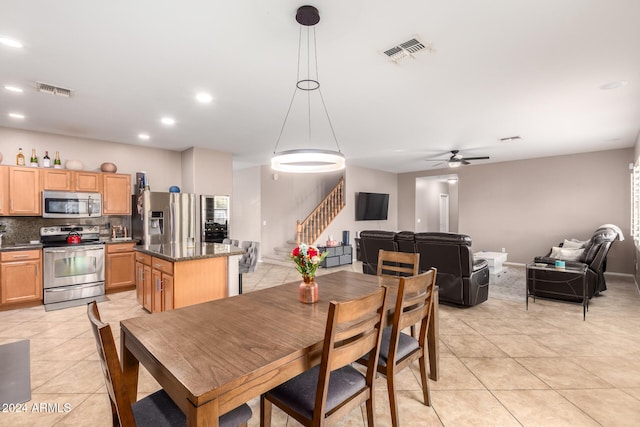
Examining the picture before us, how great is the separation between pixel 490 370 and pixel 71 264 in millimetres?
5715

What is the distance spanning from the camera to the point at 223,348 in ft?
4.68

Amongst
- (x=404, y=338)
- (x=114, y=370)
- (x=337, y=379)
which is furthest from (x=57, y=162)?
(x=404, y=338)

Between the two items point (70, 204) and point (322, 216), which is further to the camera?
point (322, 216)

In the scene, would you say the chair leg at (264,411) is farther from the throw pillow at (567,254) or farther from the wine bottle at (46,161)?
the throw pillow at (567,254)

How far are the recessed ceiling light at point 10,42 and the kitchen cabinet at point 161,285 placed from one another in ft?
7.45

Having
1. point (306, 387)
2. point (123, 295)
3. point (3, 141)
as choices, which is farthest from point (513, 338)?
point (3, 141)

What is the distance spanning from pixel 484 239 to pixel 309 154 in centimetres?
784

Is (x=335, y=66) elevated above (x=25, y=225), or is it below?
above

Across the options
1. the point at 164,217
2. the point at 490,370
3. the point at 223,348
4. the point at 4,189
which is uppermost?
the point at 4,189

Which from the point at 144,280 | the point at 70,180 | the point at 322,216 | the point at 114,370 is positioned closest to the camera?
the point at 114,370

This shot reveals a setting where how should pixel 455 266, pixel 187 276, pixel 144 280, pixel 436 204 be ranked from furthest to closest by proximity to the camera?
pixel 436 204 < pixel 455 266 < pixel 144 280 < pixel 187 276

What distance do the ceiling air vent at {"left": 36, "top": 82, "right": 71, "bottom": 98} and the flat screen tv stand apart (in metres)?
7.02

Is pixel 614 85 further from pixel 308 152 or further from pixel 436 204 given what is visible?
pixel 436 204

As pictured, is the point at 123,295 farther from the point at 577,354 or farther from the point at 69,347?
the point at 577,354
